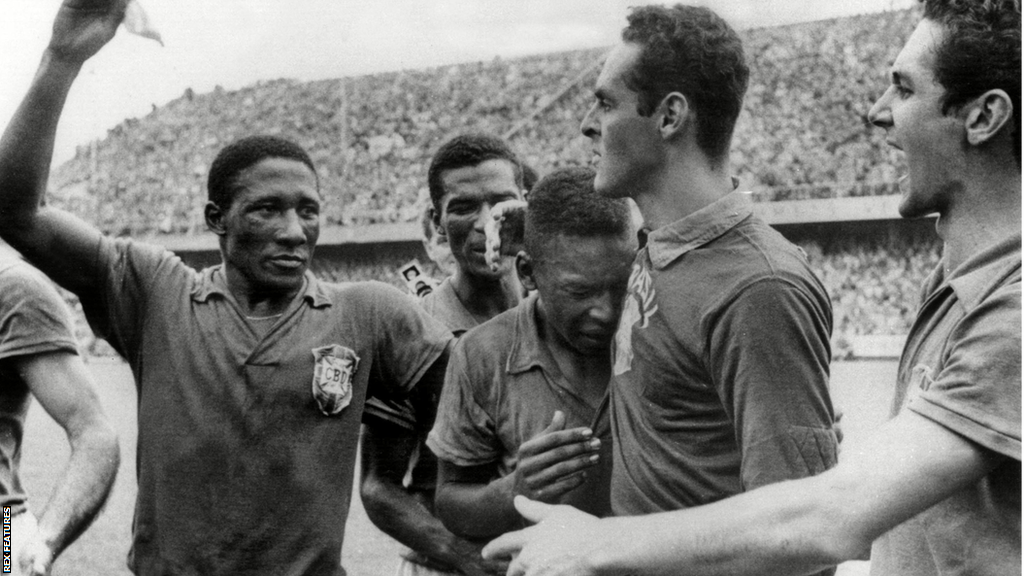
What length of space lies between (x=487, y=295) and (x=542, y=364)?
2.40ft

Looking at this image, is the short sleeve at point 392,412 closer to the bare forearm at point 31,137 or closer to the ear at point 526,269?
the ear at point 526,269

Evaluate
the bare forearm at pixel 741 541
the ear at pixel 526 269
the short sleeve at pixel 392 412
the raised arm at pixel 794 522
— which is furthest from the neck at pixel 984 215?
the short sleeve at pixel 392 412

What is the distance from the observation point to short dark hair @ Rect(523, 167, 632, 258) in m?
1.87

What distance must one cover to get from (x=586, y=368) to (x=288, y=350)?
637mm

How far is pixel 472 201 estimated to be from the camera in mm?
2725

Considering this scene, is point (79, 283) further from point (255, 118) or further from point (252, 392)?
point (255, 118)

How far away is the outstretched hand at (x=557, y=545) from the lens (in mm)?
1315

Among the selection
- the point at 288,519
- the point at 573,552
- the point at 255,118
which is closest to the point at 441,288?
the point at 288,519

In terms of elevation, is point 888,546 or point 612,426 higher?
point 612,426

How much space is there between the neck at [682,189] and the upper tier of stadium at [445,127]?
8.07 metres

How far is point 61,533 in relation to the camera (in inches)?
83.3

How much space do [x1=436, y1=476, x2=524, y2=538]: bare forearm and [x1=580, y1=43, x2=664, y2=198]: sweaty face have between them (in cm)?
49

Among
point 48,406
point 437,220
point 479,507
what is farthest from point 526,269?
point 48,406

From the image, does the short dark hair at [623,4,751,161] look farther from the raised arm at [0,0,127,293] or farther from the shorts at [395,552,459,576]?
the shorts at [395,552,459,576]
